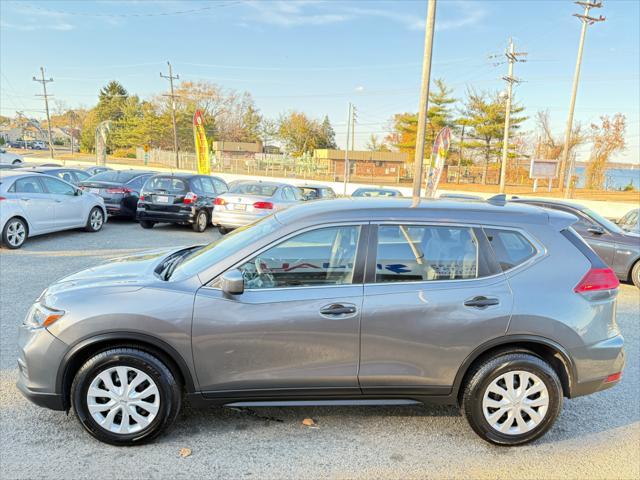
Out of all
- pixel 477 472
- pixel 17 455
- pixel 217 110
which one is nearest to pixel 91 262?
pixel 17 455

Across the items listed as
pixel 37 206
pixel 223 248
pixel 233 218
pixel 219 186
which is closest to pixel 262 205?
pixel 233 218

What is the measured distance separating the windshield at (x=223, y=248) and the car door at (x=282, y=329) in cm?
18

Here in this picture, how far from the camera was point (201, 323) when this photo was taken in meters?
3.03

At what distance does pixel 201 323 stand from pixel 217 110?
274 ft

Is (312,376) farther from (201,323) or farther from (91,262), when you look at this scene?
(91,262)

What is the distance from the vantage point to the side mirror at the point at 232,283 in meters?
2.98

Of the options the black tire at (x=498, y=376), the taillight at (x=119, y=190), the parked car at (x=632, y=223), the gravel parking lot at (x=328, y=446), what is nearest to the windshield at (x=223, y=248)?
the gravel parking lot at (x=328, y=446)

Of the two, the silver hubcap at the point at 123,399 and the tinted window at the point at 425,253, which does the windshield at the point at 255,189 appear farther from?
the silver hubcap at the point at 123,399

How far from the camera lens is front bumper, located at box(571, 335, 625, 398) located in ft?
10.7

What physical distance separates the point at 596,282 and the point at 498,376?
97 centimetres

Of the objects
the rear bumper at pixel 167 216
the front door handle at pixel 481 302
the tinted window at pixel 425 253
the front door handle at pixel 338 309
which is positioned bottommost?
the rear bumper at pixel 167 216

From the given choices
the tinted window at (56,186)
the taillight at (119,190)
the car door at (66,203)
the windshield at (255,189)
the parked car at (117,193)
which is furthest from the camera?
the taillight at (119,190)

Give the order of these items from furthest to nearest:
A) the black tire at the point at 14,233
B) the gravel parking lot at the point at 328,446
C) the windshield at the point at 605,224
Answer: the black tire at the point at 14,233 → the windshield at the point at 605,224 → the gravel parking lot at the point at 328,446

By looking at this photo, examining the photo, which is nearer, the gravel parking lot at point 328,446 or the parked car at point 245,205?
the gravel parking lot at point 328,446
